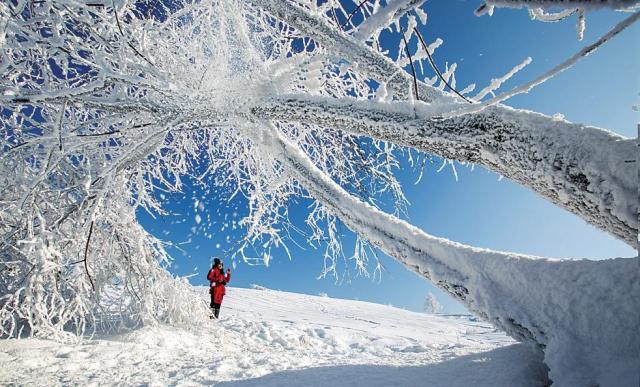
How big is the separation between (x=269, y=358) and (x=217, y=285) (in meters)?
3.73

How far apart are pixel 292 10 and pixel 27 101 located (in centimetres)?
201

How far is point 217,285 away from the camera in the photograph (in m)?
6.76

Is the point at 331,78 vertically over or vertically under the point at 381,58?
over

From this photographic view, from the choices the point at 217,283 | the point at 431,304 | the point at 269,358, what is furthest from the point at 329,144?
the point at 431,304

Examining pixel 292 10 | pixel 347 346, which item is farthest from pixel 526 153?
pixel 347 346

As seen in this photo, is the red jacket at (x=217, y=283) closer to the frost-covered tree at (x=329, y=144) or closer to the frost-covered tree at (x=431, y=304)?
the frost-covered tree at (x=329, y=144)

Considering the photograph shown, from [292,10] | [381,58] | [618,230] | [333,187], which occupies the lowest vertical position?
[618,230]

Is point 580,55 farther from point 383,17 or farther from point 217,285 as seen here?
point 217,285

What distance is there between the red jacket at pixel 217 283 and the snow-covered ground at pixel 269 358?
0.43 metres

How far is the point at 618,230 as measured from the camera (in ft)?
4.52

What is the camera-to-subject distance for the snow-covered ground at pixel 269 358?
2080 mm

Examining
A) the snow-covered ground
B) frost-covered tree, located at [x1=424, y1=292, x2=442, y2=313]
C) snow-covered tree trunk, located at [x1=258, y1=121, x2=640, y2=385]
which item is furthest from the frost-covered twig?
frost-covered tree, located at [x1=424, y1=292, x2=442, y2=313]

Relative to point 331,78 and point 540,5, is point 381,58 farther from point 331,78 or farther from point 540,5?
point 540,5

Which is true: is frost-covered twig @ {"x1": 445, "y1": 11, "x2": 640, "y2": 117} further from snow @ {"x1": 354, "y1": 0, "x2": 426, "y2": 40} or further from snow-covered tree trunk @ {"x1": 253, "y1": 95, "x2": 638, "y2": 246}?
snow-covered tree trunk @ {"x1": 253, "y1": 95, "x2": 638, "y2": 246}
